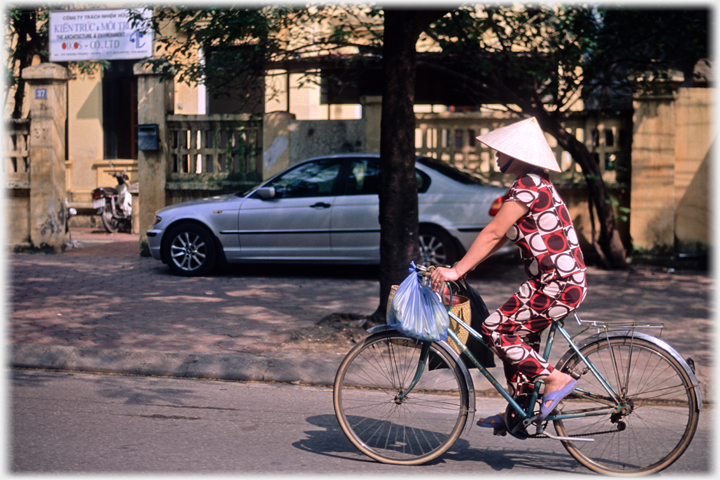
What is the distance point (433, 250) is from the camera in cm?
969

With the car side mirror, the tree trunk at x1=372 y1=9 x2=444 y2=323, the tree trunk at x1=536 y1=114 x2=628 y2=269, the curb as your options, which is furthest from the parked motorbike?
the tree trunk at x1=372 y1=9 x2=444 y2=323

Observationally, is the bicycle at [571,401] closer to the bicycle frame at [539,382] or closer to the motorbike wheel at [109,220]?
the bicycle frame at [539,382]

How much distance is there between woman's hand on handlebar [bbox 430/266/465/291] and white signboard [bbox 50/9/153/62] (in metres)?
11.6

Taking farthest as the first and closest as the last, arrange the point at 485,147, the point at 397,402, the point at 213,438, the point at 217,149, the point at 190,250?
the point at 217,149 < the point at 485,147 < the point at 190,250 < the point at 213,438 < the point at 397,402

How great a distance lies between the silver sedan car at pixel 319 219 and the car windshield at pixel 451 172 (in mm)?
17

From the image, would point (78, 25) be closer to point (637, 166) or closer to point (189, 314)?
point (189, 314)

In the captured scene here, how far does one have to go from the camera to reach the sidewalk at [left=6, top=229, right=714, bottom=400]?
591 centimetres

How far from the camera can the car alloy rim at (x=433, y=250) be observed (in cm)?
963

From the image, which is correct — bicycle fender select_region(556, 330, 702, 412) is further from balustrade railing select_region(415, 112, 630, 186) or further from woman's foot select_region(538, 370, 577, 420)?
balustrade railing select_region(415, 112, 630, 186)

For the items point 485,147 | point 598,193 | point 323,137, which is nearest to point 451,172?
point 485,147

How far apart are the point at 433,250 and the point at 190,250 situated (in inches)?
133

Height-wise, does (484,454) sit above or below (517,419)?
below

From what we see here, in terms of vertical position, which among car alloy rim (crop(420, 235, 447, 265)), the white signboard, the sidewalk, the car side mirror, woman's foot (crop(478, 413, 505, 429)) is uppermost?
the white signboard

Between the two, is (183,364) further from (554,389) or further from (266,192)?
(266,192)
